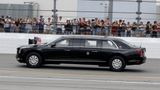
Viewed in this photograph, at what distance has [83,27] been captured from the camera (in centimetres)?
2648

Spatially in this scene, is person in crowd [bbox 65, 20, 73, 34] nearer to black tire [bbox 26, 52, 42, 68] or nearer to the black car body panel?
the black car body panel

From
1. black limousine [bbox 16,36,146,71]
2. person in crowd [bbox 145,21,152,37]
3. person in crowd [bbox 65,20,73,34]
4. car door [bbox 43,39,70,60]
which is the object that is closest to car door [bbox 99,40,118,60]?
black limousine [bbox 16,36,146,71]

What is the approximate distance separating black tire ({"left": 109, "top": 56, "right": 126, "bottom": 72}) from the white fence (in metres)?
7.27

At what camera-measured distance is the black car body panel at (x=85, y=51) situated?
60.8ft

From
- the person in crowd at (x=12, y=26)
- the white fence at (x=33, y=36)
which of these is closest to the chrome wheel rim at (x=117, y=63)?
the white fence at (x=33, y=36)

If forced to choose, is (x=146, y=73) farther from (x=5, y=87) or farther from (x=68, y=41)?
(x=5, y=87)

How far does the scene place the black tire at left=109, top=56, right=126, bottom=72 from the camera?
18555 millimetres

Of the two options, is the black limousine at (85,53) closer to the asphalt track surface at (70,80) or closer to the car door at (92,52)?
the car door at (92,52)

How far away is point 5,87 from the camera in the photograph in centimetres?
1246

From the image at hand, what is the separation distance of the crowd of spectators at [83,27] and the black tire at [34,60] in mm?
7806

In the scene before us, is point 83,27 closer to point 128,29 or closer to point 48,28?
point 48,28

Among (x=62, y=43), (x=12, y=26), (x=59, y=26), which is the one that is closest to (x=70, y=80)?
(x=62, y=43)

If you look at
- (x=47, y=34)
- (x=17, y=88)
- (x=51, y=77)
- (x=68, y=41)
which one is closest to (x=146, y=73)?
(x=68, y=41)

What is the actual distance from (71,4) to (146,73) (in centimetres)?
1290
